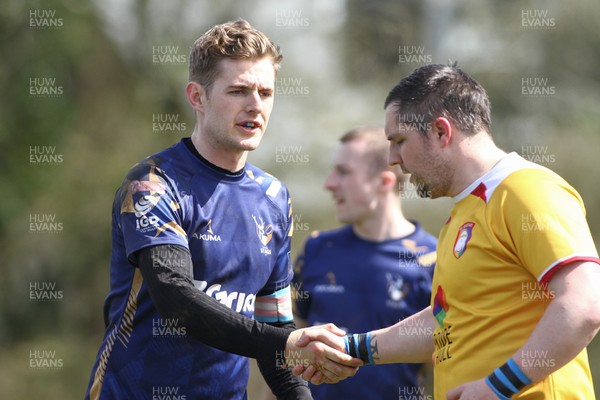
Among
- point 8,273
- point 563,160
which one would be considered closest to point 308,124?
point 563,160

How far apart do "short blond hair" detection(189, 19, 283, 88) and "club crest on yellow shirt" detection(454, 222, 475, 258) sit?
4.83ft

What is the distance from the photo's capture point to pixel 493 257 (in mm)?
4129

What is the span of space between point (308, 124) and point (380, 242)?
979 cm

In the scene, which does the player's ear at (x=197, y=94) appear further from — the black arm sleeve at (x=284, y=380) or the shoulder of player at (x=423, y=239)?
the shoulder of player at (x=423, y=239)

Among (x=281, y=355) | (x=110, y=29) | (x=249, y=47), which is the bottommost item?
(x=110, y=29)

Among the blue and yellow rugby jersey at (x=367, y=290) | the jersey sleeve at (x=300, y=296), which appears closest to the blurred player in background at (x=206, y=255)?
the blue and yellow rugby jersey at (x=367, y=290)

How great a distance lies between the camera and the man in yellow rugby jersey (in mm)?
3855

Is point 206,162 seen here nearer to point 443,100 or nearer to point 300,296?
point 443,100

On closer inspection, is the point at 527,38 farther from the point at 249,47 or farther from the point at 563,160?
the point at 249,47

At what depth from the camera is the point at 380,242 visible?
24.6ft

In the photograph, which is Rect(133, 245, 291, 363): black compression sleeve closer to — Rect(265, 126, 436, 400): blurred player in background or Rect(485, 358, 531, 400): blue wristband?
Rect(485, 358, 531, 400): blue wristband

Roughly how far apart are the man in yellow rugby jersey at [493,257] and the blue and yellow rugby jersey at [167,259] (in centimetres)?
93

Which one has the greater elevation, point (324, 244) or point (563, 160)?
point (324, 244)

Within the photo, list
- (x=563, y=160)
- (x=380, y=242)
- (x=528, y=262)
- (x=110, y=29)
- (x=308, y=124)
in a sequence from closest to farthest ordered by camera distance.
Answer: (x=528, y=262) < (x=380, y=242) < (x=563, y=160) < (x=308, y=124) < (x=110, y=29)
